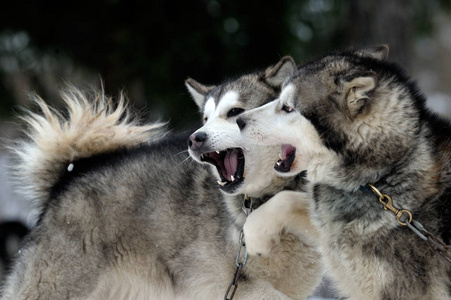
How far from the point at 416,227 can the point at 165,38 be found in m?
6.49

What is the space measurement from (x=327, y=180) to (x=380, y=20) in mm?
5307

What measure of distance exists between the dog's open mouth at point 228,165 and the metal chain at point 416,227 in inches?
34.6

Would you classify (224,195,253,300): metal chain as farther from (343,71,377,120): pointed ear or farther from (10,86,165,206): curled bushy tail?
(10,86,165,206): curled bushy tail

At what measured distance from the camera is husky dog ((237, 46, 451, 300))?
2701 mm

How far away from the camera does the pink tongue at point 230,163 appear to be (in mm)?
3520

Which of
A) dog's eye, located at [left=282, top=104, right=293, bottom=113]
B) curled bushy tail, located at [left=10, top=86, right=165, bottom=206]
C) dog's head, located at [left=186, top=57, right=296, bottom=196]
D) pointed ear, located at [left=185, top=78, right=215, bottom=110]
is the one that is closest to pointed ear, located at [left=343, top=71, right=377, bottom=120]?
dog's eye, located at [left=282, top=104, right=293, bottom=113]

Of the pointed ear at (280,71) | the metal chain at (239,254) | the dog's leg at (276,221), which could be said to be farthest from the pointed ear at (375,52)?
the metal chain at (239,254)

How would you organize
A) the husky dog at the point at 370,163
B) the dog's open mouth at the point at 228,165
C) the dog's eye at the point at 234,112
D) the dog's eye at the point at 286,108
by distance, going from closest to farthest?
1. the husky dog at the point at 370,163
2. the dog's eye at the point at 286,108
3. the dog's open mouth at the point at 228,165
4. the dog's eye at the point at 234,112

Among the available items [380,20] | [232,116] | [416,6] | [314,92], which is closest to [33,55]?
[380,20]

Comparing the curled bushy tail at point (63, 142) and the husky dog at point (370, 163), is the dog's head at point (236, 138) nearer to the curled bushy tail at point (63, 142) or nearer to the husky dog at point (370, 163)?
the husky dog at point (370, 163)

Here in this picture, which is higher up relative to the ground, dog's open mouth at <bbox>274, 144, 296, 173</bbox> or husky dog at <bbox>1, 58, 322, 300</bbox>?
dog's open mouth at <bbox>274, 144, 296, 173</bbox>

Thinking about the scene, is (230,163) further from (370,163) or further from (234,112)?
(370,163)

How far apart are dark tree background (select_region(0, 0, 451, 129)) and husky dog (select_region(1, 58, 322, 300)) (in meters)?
4.17

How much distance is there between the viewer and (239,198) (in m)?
3.76
